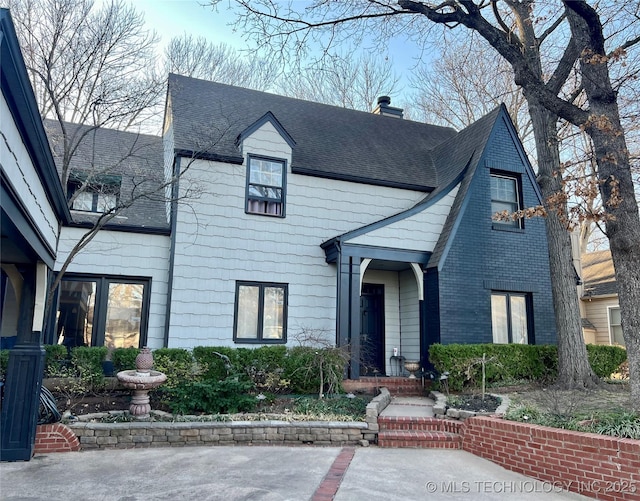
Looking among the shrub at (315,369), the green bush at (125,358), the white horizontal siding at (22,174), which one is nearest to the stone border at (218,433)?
the shrub at (315,369)

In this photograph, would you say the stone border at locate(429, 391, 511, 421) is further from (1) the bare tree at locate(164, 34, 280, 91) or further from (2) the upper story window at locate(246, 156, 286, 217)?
(1) the bare tree at locate(164, 34, 280, 91)

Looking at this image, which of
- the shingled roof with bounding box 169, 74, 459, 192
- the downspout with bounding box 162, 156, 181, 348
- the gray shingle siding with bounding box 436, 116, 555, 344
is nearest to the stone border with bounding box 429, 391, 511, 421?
the gray shingle siding with bounding box 436, 116, 555, 344

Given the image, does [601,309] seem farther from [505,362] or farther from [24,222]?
[24,222]

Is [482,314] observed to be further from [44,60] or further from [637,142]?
[44,60]

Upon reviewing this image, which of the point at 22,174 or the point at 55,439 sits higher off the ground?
the point at 22,174

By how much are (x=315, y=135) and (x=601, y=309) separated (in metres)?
13.0

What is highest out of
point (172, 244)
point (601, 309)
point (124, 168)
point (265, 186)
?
point (124, 168)

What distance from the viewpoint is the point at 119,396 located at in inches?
351

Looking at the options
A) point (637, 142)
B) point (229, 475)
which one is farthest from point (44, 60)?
point (637, 142)

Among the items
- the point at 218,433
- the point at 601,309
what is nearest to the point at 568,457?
the point at 218,433

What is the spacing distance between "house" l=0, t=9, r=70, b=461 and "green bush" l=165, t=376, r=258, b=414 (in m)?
2.24

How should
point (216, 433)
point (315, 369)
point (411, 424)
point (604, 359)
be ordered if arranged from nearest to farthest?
1. point (216, 433)
2. point (411, 424)
3. point (315, 369)
4. point (604, 359)

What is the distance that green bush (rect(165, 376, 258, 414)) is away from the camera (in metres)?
7.63

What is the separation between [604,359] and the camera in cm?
1109
